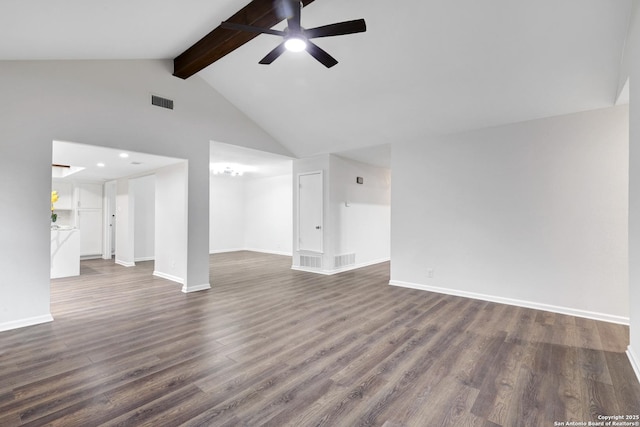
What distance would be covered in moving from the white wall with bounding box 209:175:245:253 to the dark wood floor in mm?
5633

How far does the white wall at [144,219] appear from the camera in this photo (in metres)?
7.83

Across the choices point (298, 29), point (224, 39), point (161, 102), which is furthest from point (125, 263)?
point (298, 29)

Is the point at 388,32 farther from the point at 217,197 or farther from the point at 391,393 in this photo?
the point at 217,197

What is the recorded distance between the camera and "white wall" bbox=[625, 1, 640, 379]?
88.1 inches

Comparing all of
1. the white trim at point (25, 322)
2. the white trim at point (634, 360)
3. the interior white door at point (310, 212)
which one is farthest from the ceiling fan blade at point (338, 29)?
the white trim at point (25, 322)

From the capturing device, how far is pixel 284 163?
7.36 metres

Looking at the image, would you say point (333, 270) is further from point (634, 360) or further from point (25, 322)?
point (25, 322)

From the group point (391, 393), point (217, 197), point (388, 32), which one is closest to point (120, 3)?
point (388, 32)

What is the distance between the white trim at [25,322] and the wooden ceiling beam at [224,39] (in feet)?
12.5

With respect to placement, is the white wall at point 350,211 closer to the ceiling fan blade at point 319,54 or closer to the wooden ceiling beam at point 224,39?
the wooden ceiling beam at point 224,39

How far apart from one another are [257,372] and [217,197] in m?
8.46

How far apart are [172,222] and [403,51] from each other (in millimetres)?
4772

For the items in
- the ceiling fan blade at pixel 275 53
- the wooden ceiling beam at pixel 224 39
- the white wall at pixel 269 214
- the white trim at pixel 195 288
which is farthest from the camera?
the white wall at pixel 269 214

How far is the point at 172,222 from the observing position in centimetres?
546
